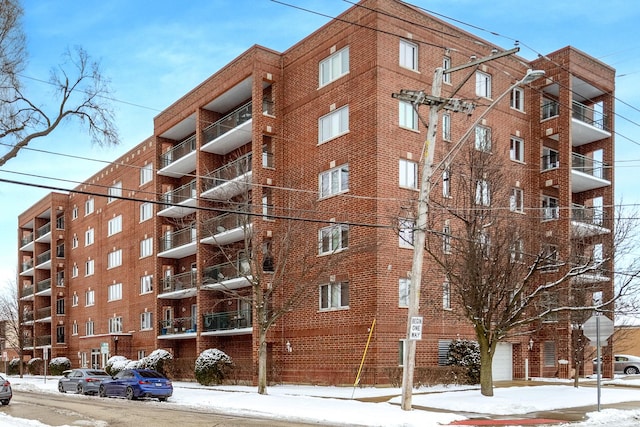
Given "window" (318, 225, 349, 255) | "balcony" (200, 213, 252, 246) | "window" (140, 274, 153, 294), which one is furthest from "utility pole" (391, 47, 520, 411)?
"window" (140, 274, 153, 294)

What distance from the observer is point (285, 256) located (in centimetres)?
2983

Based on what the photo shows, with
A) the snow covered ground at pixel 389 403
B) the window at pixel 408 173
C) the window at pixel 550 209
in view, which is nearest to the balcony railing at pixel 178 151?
the window at pixel 408 173

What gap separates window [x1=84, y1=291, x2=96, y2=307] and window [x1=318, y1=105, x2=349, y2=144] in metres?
33.9

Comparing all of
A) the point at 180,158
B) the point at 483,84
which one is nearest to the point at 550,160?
the point at 483,84

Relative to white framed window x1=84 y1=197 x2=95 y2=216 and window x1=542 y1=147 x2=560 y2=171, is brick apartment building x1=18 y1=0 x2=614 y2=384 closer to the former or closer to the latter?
window x1=542 y1=147 x2=560 y2=171

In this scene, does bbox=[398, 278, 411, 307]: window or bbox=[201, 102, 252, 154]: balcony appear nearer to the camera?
bbox=[398, 278, 411, 307]: window

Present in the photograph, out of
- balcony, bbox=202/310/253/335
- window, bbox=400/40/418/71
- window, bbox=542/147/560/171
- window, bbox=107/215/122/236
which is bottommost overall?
balcony, bbox=202/310/253/335

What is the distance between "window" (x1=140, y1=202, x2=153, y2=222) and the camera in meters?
50.2

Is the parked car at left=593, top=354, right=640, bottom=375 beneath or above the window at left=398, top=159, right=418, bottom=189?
beneath

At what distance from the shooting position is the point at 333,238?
3203 cm

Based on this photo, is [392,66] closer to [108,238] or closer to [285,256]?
[285,256]

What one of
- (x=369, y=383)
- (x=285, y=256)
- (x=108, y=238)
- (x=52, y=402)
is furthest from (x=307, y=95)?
(x=108, y=238)

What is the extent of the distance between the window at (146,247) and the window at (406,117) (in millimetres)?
24367

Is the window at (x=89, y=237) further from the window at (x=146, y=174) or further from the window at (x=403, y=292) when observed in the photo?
the window at (x=403, y=292)
